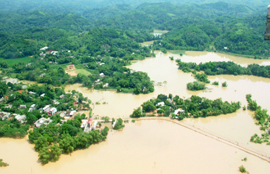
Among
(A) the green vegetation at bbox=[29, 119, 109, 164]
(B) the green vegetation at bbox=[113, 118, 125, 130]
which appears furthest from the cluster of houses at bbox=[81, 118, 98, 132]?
(B) the green vegetation at bbox=[113, 118, 125, 130]

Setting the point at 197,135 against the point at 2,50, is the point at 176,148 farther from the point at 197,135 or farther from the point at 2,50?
the point at 2,50

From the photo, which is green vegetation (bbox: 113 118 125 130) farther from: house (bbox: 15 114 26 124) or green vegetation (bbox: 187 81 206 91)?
green vegetation (bbox: 187 81 206 91)

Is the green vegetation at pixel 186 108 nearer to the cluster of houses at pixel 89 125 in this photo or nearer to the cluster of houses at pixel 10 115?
the cluster of houses at pixel 89 125

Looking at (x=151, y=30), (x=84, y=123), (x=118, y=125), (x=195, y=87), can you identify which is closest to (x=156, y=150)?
(x=118, y=125)

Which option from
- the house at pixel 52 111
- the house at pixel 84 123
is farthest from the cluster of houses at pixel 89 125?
the house at pixel 52 111

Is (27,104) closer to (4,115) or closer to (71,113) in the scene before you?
(4,115)

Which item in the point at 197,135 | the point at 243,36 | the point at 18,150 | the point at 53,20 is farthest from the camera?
the point at 53,20

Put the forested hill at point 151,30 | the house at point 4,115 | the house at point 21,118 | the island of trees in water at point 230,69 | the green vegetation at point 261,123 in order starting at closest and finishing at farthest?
the green vegetation at point 261,123 → the house at point 21,118 → the house at point 4,115 → the island of trees in water at point 230,69 → the forested hill at point 151,30

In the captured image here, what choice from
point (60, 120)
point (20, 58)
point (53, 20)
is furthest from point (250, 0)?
point (60, 120)
